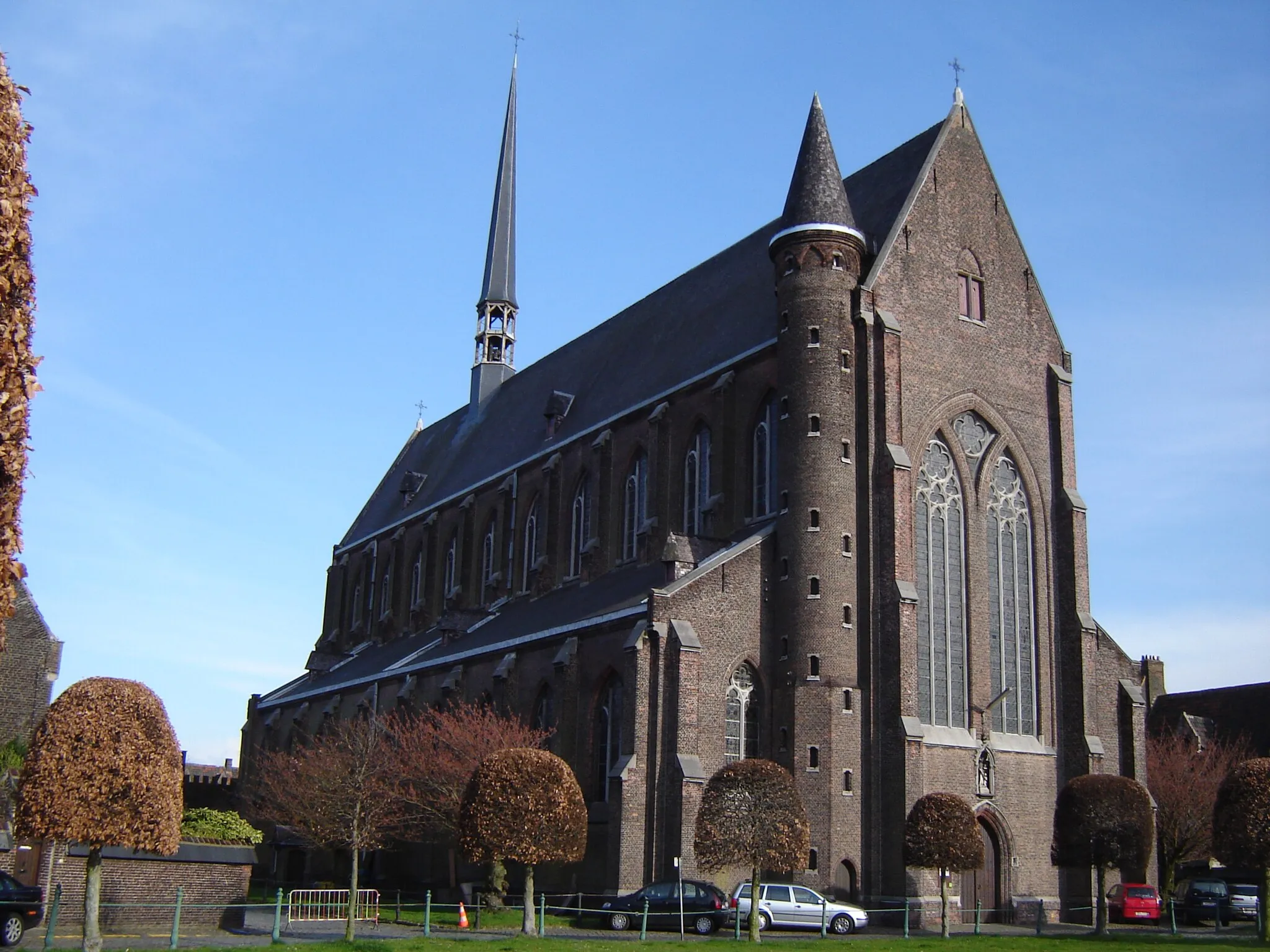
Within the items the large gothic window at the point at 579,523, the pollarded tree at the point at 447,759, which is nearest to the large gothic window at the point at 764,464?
the pollarded tree at the point at 447,759

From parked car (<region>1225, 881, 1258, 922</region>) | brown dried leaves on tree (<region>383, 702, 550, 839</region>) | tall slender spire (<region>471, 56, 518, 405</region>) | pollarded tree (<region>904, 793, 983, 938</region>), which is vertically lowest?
parked car (<region>1225, 881, 1258, 922</region>)

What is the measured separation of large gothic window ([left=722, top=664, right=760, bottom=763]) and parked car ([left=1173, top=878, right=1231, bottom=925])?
530 inches

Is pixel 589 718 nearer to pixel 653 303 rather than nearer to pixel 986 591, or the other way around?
pixel 986 591

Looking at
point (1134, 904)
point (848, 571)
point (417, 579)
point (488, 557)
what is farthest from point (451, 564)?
point (1134, 904)

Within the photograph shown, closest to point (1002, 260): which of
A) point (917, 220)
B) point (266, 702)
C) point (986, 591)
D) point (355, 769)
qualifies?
point (917, 220)

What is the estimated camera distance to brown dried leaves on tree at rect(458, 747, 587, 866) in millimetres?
29516

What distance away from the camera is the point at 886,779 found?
118 ft

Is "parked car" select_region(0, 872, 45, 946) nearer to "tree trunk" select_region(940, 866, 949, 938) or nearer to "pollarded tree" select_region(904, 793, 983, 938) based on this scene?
"tree trunk" select_region(940, 866, 949, 938)

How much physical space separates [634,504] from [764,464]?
300 inches

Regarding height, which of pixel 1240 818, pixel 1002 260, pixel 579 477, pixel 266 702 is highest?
pixel 1002 260

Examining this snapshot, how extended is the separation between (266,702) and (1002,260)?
41.1 m

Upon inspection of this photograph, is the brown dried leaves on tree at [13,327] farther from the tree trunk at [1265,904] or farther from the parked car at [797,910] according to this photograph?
the tree trunk at [1265,904]

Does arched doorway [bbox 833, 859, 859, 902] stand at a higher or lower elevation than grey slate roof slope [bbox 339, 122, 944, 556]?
lower

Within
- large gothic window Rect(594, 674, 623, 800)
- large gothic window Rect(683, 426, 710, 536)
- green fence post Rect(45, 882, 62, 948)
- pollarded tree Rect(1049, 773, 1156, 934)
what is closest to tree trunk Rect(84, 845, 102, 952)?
green fence post Rect(45, 882, 62, 948)
